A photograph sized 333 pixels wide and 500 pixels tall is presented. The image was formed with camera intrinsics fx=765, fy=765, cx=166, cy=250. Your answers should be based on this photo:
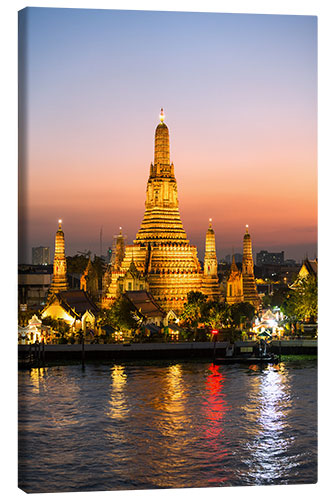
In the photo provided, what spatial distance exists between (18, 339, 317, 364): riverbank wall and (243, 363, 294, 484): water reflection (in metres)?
3.22

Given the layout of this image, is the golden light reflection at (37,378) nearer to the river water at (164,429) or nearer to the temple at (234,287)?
the river water at (164,429)

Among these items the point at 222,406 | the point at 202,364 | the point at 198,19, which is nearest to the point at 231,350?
the point at 202,364

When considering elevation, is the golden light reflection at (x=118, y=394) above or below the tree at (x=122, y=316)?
below

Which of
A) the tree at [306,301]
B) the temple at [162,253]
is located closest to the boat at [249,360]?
the tree at [306,301]

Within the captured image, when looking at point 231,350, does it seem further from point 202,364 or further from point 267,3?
point 267,3

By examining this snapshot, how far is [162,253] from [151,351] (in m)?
7.95

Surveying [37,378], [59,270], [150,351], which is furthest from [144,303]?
[37,378]

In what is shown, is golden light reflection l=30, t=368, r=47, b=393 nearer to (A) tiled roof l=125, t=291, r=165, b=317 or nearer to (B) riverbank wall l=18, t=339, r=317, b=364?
(B) riverbank wall l=18, t=339, r=317, b=364

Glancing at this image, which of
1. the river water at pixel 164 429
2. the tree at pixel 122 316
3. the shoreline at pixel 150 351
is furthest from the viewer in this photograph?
the tree at pixel 122 316

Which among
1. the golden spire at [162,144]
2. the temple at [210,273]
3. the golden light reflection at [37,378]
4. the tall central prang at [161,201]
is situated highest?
the golden spire at [162,144]

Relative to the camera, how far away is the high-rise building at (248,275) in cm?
3575

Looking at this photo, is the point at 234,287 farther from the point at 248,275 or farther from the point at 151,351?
the point at 151,351

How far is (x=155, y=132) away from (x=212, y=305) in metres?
8.33

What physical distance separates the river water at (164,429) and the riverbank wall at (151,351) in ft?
6.73
